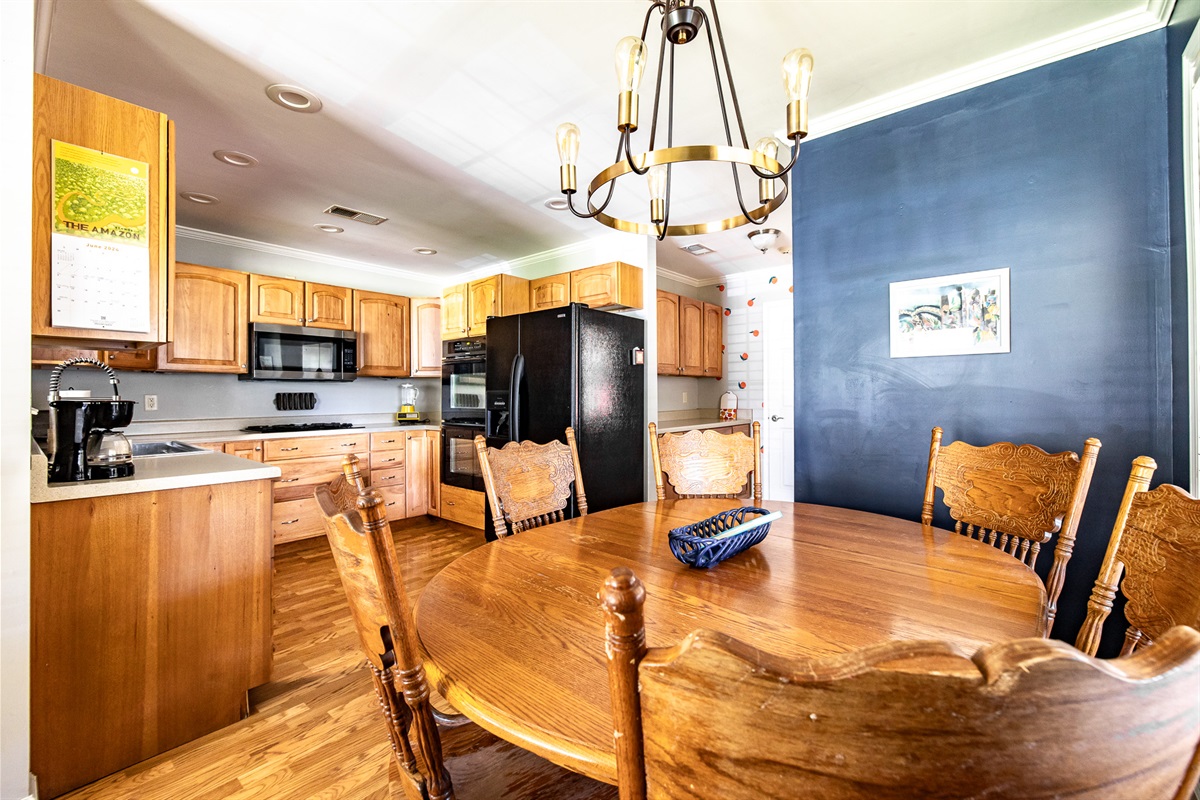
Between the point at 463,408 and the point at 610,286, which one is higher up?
the point at 610,286

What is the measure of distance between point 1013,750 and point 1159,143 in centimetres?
243

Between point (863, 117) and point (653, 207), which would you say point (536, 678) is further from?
point (863, 117)

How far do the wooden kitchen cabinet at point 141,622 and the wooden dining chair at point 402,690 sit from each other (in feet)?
3.95

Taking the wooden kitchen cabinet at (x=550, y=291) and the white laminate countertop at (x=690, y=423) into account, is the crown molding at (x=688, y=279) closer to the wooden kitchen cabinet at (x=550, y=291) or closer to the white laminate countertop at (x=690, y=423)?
the wooden kitchen cabinet at (x=550, y=291)

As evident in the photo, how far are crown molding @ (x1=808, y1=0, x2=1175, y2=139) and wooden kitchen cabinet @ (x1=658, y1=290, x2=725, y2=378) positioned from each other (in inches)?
95.0

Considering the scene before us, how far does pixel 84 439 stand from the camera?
1584 millimetres

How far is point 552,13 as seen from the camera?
1.71 meters

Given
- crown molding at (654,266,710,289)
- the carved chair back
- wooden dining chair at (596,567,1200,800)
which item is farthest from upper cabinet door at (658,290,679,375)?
wooden dining chair at (596,567,1200,800)

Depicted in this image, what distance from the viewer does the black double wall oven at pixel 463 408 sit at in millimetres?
4199

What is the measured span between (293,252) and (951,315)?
490 centimetres

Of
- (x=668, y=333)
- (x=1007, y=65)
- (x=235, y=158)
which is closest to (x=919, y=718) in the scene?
(x=1007, y=65)

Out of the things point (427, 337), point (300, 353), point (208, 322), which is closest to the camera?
point (208, 322)

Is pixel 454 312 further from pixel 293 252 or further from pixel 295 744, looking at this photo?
pixel 295 744

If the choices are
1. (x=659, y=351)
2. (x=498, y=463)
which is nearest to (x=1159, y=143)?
(x=498, y=463)
